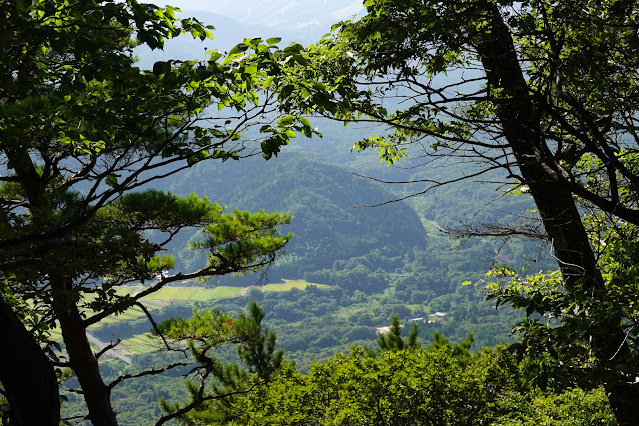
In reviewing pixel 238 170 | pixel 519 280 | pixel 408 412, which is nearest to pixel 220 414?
pixel 408 412

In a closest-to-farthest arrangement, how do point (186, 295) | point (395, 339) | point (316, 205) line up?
point (395, 339) < point (186, 295) < point (316, 205)

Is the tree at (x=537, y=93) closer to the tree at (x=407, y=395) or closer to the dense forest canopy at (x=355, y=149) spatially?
the dense forest canopy at (x=355, y=149)

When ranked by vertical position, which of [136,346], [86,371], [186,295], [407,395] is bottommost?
[136,346]

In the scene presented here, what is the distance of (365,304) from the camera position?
414 ft

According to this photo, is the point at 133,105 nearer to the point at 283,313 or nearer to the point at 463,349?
the point at 463,349

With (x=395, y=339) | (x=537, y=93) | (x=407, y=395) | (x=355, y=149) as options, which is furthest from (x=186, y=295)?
(x=537, y=93)

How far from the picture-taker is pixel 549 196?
3.86 m

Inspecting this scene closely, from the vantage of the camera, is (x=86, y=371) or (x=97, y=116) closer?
(x=97, y=116)

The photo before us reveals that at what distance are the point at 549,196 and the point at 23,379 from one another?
3.55 m

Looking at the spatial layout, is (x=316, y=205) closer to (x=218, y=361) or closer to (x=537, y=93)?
(x=218, y=361)

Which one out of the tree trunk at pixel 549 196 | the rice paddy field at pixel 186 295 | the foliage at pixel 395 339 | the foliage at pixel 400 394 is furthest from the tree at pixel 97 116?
the rice paddy field at pixel 186 295

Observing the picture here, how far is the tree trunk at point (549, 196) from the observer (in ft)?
11.5

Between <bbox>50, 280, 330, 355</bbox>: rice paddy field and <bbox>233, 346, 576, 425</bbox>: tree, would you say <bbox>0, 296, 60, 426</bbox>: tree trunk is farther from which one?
<bbox>50, 280, 330, 355</bbox>: rice paddy field

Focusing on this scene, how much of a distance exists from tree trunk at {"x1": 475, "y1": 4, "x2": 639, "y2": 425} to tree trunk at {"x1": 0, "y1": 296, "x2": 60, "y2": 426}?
3029 millimetres
